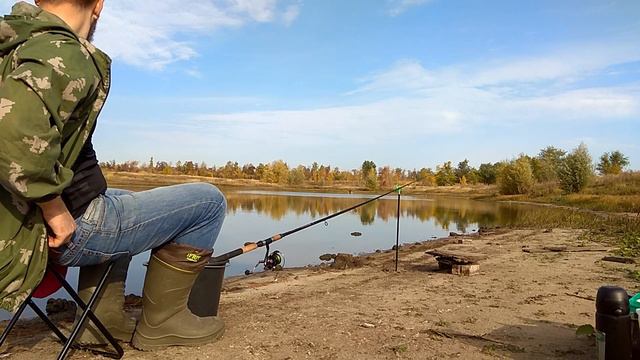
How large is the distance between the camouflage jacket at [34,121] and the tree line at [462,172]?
31.2 m

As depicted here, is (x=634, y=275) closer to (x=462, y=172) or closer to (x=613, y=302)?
(x=613, y=302)

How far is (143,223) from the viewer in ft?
8.35

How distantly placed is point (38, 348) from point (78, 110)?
2173mm

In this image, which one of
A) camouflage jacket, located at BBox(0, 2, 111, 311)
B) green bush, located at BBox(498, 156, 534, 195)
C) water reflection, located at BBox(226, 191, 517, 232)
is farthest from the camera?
green bush, located at BBox(498, 156, 534, 195)

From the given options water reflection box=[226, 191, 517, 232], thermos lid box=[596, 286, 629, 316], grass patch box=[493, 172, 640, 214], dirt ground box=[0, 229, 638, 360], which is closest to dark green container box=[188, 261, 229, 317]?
dirt ground box=[0, 229, 638, 360]

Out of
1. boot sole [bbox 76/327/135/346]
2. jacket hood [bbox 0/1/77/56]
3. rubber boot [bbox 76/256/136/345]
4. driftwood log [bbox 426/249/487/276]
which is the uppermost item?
jacket hood [bbox 0/1/77/56]

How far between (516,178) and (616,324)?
208 ft

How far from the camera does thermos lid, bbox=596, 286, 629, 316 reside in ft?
8.64

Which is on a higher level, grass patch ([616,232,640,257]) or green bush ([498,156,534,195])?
green bush ([498,156,534,195])

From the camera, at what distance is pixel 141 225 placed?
254 centimetres

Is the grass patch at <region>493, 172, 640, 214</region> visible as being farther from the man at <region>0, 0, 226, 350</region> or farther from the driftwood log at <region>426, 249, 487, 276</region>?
the man at <region>0, 0, 226, 350</region>

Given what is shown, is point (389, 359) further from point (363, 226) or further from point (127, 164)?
point (127, 164)

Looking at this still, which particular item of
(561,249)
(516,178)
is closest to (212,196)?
(561,249)

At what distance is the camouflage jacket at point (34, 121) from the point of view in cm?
178
